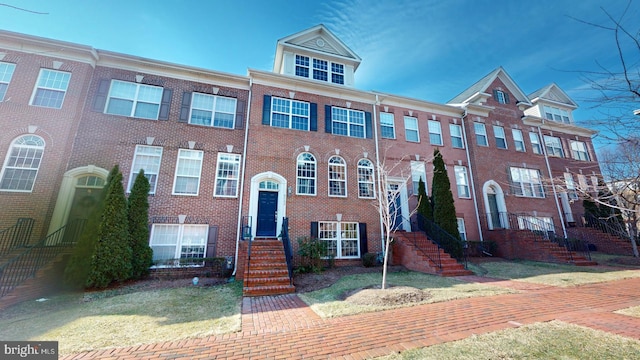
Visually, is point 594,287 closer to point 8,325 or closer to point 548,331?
point 548,331

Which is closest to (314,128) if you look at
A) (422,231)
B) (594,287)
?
(422,231)

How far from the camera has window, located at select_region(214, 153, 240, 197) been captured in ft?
37.2

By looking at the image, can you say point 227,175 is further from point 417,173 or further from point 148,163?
point 417,173

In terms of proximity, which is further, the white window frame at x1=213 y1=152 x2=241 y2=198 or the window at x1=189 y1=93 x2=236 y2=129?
the window at x1=189 y1=93 x2=236 y2=129

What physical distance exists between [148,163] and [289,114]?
6.77 m

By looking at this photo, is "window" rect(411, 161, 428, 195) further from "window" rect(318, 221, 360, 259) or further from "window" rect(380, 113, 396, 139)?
"window" rect(318, 221, 360, 259)

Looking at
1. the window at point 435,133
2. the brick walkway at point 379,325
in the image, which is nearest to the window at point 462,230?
the window at point 435,133

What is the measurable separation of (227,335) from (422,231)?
1061 cm

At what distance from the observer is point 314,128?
1299 centimetres

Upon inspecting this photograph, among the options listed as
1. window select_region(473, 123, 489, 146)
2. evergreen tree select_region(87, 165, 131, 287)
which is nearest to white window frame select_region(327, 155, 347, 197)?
evergreen tree select_region(87, 165, 131, 287)

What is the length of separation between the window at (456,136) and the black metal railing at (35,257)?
63.1 feet

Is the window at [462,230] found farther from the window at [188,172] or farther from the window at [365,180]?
the window at [188,172]

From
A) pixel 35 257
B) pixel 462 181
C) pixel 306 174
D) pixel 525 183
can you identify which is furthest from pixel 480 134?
pixel 35 257

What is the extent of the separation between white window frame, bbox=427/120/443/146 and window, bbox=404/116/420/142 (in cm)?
99
